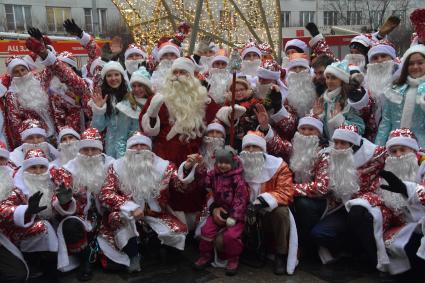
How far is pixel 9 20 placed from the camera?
40281 mm

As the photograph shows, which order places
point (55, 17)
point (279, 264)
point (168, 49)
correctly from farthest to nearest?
point (55, 17)
point (168, 49)
point (279, 264)

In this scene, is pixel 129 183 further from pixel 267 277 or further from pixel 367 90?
pixel 367 90

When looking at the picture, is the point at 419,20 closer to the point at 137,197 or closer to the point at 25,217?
the point at 137,197

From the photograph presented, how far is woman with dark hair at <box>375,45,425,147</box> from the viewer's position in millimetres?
4359

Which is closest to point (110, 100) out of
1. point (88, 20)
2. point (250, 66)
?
point (250, 66)

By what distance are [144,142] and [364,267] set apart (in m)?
2.32

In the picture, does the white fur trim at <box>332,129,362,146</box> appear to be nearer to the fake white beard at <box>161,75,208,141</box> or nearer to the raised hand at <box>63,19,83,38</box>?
the fake white beard at <box>161,75,208,141</box>

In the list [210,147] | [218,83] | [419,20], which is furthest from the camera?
[218,83]

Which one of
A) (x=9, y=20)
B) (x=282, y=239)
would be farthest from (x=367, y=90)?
(x=9, y=20)

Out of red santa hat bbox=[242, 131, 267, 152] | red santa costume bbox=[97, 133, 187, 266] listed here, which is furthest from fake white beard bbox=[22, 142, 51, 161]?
red santa hat bbox=[242, 131, 267, 152]

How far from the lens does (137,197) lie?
432 centimetres

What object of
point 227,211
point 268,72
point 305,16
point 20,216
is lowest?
point 227,211

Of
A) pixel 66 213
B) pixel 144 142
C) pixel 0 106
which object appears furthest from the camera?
pixel 0 106

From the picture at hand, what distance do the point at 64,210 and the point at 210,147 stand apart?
1535 millimetres
